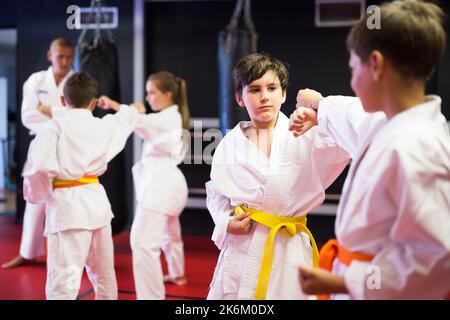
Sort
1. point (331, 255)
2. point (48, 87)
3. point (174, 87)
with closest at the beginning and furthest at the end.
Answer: point (331, 255), point (48, 87), point (174, 87)

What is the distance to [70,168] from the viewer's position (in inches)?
80.1

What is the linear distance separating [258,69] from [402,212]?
66 cm

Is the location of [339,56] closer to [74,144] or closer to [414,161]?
[74,144]

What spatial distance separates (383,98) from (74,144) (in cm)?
140

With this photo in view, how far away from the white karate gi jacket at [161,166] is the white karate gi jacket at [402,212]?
2.16 meters

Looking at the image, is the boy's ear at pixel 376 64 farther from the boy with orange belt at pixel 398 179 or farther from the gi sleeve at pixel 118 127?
the gi sleeve at pixel 118 127

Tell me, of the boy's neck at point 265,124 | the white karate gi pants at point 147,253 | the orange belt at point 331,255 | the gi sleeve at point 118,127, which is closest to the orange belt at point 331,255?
the orange belt at point 331,255

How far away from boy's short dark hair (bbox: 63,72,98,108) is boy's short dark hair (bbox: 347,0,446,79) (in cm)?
125

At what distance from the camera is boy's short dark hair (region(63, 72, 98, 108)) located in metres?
1.93

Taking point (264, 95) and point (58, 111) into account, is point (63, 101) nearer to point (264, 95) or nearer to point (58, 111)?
point (58, 111)

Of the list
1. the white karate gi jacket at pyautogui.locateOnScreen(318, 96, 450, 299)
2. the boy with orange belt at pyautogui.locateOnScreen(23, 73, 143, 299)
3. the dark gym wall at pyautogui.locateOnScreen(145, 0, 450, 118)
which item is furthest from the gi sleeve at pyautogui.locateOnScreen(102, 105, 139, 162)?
the dark gym wall at pyautogui.locateOnScreen(145, 0, 450, 118)

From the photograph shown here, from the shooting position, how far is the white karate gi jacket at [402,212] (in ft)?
2.88

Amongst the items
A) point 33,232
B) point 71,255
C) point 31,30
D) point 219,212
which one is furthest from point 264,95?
point 33,232
